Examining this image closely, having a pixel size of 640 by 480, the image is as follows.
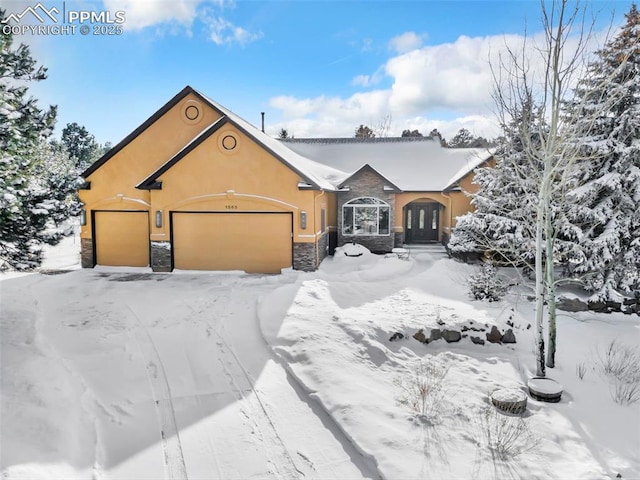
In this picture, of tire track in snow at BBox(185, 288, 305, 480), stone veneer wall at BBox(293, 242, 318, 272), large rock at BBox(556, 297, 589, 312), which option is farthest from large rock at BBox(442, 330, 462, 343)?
stone veneer wall at BBox(293, 242, 318, 272)

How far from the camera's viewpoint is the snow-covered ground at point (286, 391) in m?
4.64

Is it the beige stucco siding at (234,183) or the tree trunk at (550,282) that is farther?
the beige stucco siding at (234,183)

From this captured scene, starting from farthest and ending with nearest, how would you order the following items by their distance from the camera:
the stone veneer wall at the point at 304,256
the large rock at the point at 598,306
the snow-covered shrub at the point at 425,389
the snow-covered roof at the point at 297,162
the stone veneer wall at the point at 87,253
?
the stone veneer wall at the point at 87,253, the snow-covered roof at the point at 297,162, the stone veneer wall at the point at 304,256, the large rock at the point at 598,306, the snow-covered shrub at the point at 425,389

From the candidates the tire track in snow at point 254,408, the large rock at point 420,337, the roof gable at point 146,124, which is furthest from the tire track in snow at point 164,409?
the roof gable at point 146,124

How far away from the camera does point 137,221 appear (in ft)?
50.4

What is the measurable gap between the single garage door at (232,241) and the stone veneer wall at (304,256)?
1.15 ft

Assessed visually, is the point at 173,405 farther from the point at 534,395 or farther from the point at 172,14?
the point at 172,14

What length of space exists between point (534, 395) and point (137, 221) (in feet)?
47.7

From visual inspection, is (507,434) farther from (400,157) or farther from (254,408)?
(400,157)

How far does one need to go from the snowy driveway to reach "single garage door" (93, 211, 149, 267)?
5.86 meters

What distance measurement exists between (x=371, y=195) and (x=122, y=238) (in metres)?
11.3

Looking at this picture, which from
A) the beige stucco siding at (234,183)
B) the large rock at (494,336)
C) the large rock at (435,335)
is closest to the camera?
the large rock at (435,335)

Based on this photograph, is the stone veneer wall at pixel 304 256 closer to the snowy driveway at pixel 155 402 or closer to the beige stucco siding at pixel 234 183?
the beige stucco siding at pixel 234 183

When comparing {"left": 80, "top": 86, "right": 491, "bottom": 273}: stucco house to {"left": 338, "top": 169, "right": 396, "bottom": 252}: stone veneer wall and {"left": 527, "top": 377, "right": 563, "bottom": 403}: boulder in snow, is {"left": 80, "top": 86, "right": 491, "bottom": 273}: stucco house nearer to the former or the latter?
{"left": 338, "top": 169, "right": 396, "bottom": 252}: stone veneer wall
